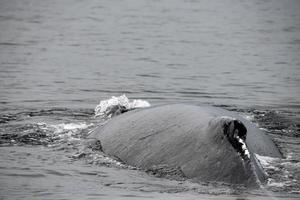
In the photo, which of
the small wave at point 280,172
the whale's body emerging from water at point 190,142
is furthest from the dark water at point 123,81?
the whale's body emerging from water at point 190,142

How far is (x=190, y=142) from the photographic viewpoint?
23.6 ft

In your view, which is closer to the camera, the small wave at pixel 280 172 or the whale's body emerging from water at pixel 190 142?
the whale's body emerging from water at pixel 190 142

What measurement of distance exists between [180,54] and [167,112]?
1641 cm

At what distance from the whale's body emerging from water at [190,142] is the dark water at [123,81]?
0.46 feet

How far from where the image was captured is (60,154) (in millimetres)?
8914

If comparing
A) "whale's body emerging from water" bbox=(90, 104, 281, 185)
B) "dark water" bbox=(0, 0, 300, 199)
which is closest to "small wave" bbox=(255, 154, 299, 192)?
"dark water" bbox=(0, 0, 300, 199)

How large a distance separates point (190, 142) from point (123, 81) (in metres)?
11.2

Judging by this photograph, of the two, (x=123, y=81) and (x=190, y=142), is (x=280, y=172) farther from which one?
(x=123, y=81)

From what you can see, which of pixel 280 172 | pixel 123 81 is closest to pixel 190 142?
pixel 280 172

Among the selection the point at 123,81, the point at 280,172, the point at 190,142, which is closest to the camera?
the point at 190,142

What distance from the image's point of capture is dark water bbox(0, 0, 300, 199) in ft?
24.4

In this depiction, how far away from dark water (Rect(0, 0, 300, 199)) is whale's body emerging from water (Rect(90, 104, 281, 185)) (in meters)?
Result: 0.14

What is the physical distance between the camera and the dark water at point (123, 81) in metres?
7.43

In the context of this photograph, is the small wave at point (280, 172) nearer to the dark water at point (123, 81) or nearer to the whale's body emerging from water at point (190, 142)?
the dark water at point (123, 81)
